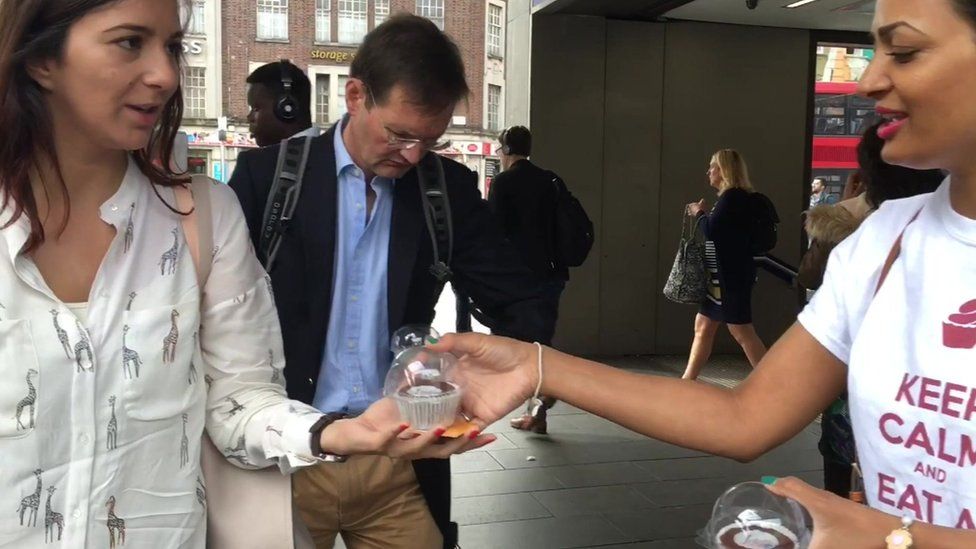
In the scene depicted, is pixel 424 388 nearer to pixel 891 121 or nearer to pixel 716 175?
pixel 891 121

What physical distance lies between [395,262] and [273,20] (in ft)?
130

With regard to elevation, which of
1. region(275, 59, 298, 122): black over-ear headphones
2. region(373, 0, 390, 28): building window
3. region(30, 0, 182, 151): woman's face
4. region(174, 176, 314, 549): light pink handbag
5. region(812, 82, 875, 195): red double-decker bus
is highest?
region(373, 0, 390, 28): building window

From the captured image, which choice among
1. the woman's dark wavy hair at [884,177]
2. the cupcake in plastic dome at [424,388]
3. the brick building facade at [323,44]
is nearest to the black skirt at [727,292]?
the woman's dark wavy hair at [884,177]

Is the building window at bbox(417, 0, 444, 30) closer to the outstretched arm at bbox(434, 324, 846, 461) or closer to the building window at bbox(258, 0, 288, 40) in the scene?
the building window at bbox(258, 0, 288, 40)

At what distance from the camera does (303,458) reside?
5.57 feet

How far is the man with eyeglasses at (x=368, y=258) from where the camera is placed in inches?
95.2

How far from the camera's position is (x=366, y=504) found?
2.46 m

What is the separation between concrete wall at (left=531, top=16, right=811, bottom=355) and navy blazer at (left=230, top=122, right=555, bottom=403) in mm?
5487

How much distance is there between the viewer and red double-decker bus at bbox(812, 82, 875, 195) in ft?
33.6

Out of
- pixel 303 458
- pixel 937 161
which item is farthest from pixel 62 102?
pixel 937 161

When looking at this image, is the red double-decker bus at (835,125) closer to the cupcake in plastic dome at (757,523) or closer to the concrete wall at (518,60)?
the concrete wall at (518,60)

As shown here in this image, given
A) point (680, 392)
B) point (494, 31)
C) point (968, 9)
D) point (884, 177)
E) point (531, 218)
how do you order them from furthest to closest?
point (494, 31) < point (531, 218) < point (884, 177) < point (680, 392) < point (968, 9)

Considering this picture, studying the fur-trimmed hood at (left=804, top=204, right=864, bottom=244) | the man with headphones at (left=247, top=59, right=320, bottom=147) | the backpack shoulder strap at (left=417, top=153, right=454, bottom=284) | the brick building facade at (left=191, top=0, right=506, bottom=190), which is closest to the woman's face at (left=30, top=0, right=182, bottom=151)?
the backpack shoulder strap at (left=417, top=153, right=454, bottom=284)

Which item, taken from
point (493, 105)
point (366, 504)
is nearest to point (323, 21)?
point (493, 105)
